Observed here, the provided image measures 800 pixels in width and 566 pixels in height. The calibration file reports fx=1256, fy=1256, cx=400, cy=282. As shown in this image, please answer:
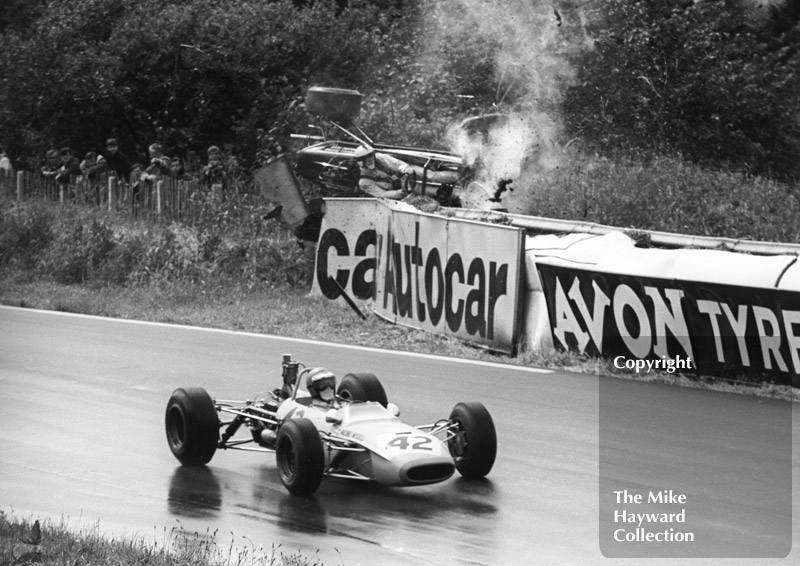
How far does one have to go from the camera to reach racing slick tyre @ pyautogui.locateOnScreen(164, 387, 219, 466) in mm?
9125

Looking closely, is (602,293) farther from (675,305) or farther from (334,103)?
(334,103)

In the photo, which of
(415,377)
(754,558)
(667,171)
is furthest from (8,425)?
(667,171)

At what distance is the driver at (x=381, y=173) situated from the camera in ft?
73.3

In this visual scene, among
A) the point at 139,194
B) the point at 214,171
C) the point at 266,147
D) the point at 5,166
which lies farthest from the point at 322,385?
the point at 5,166

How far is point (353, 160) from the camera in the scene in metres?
23.2

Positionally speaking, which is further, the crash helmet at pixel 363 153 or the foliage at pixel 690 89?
the foliage at pixel 690 89

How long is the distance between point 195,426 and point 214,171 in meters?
16.0

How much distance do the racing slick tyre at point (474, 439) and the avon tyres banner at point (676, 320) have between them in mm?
4295

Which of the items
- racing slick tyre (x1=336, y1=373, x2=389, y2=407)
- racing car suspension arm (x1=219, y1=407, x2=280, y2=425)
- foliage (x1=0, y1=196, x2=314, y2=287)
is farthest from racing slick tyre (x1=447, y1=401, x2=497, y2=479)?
foliage (x1=0, y1=196, x2=314, y2=287)

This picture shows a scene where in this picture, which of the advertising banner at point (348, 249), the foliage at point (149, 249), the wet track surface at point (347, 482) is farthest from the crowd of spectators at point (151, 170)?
the wet track surface at point (347, 482)

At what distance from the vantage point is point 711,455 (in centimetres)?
969

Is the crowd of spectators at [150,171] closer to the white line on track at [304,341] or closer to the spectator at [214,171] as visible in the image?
the spectator at [214,171]

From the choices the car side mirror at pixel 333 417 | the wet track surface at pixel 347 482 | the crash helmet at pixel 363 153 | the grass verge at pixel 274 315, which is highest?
the crash helmet at pixel 363 153

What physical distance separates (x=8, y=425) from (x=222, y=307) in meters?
7.73
